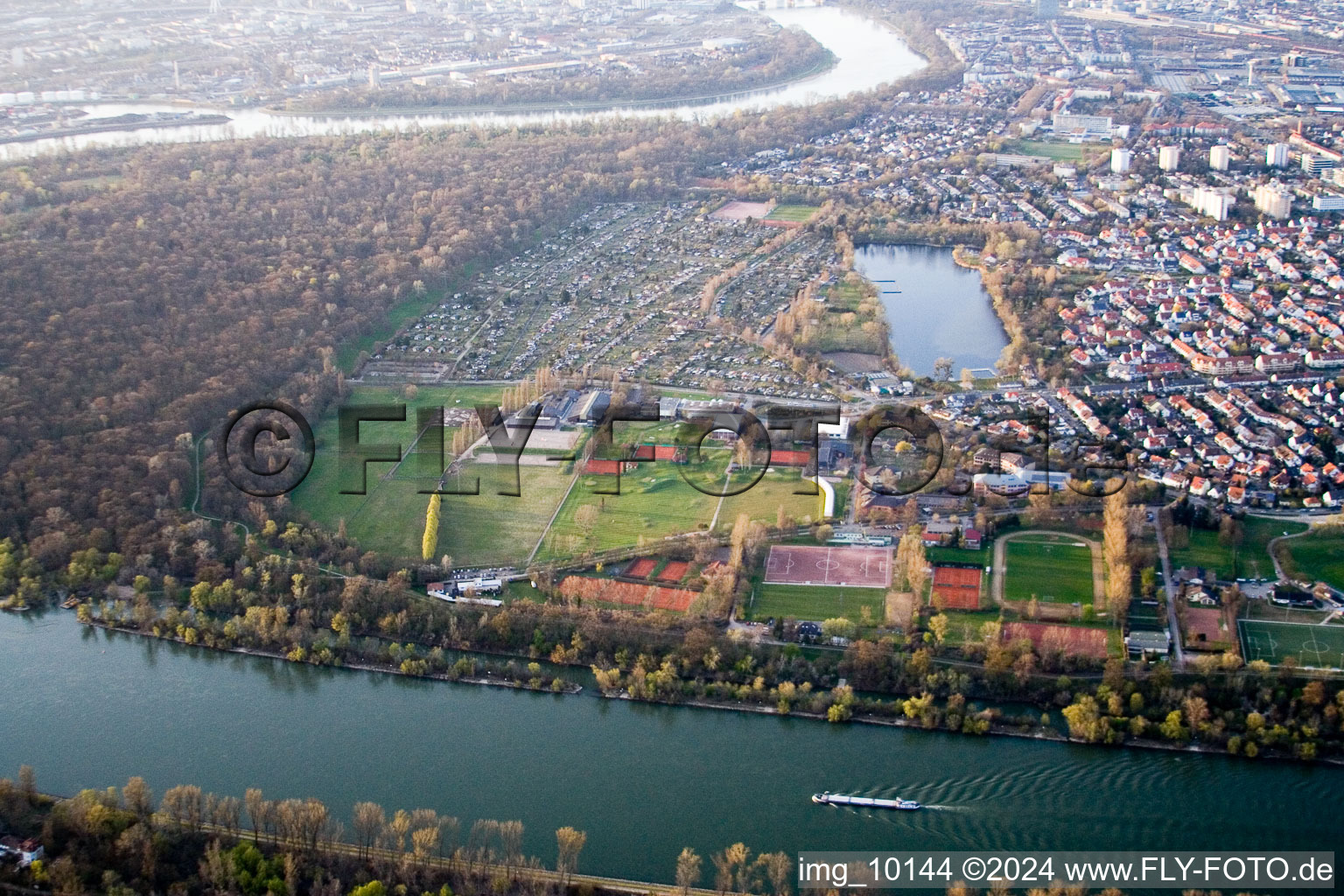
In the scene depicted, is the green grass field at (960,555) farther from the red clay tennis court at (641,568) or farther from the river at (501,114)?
the river at (501,114)

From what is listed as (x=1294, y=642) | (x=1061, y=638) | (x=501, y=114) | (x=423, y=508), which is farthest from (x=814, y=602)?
(x=501, y=114)

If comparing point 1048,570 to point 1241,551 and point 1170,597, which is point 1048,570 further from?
point 1241,551

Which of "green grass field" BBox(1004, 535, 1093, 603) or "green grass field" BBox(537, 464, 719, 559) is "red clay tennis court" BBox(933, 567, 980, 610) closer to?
"green grass field" BBox(1004, 535, 1093, 603)

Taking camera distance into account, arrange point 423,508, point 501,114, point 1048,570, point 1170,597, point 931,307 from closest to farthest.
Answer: point 1170,597 → point 1048,570 → point 423,508 → point 931,307 → point 501,114

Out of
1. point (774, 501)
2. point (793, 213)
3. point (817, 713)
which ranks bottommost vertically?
point (817, 713)

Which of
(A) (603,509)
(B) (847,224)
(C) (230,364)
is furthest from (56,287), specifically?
(B) (847,224)

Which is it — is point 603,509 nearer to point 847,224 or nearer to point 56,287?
point 56,287

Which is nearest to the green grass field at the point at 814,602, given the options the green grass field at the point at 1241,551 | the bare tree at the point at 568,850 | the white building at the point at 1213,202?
the green grass field at the point at 1241,551
